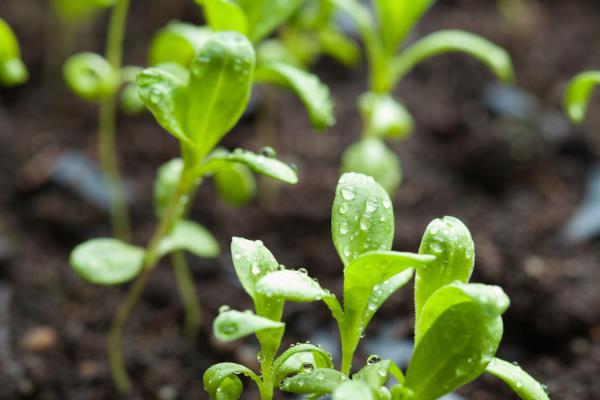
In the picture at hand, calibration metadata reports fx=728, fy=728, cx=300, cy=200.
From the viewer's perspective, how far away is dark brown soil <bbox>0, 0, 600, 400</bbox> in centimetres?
145

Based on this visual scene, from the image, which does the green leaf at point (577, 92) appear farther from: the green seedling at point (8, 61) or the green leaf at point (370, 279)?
the green seedling at point (8, 61)

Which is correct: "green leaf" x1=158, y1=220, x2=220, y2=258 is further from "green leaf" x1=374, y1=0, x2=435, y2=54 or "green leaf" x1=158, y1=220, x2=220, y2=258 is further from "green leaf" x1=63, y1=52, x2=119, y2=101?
"green leaf" x1=374, y1=0, x2=435, y2=54

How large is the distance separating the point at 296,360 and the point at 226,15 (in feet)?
1.83

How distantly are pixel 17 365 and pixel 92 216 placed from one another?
1.63 feet

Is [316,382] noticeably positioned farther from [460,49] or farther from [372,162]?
[460,49]

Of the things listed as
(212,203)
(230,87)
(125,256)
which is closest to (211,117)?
(230,87)

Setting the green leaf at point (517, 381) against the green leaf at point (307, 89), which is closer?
the green leaf at point (517, 381)

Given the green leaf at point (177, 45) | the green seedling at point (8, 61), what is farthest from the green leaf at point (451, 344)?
the green seedling at point (8, 61)

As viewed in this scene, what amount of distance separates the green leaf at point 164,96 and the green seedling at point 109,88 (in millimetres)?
420

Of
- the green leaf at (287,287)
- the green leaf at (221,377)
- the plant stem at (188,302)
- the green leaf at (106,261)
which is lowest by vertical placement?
the plant stem at (188,302)

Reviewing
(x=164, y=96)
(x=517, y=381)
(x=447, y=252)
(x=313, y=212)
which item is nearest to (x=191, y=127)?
(x=164, y=96)

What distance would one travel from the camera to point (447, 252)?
0.90 m

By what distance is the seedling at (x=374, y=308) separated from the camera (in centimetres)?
80

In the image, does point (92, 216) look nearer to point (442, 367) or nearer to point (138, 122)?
point (138, 122)
